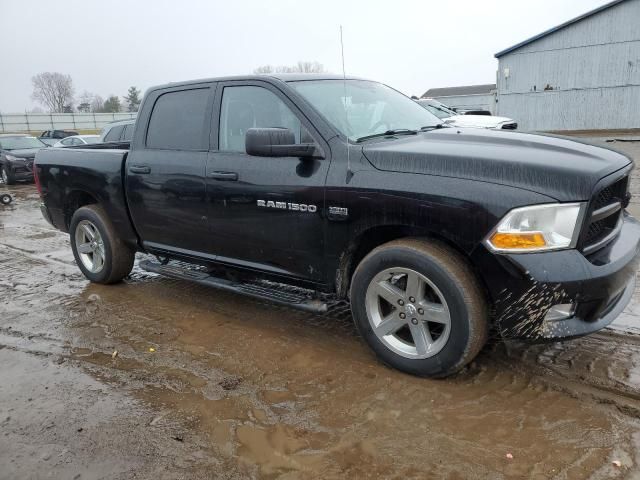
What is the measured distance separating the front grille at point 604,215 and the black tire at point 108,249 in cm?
415

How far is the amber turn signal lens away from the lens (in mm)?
2746

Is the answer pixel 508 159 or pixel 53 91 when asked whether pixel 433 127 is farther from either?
pixel 53 91

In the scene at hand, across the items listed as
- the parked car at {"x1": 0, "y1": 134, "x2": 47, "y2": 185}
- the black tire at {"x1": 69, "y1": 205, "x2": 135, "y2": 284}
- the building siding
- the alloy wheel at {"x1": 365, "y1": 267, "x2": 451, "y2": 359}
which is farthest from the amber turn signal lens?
the building siding

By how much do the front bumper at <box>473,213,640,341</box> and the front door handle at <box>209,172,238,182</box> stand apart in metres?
1.88

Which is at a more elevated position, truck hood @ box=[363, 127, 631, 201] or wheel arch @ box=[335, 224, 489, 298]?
truck hood @ box=[363, 127, 631, 201]

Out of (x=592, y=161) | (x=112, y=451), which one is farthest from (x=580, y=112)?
(x=112, y=451)

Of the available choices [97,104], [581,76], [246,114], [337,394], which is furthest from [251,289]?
[97,104]

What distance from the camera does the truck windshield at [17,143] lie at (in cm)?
1658

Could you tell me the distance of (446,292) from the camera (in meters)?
2.95

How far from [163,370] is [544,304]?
8.03 feet

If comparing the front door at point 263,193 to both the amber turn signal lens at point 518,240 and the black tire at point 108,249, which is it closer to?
the amber turn signal lens at point 518,240

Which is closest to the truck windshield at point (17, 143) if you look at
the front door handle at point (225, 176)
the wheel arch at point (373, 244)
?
the front door handle at point (225, 176)

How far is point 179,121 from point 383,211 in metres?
2.21

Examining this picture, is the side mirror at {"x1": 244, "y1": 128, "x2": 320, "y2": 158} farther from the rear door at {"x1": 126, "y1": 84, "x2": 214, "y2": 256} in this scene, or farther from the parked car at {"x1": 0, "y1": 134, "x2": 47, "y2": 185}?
the parked car at {"x1": 0, "y1": 134, "x2": 47, "y2": 185}
